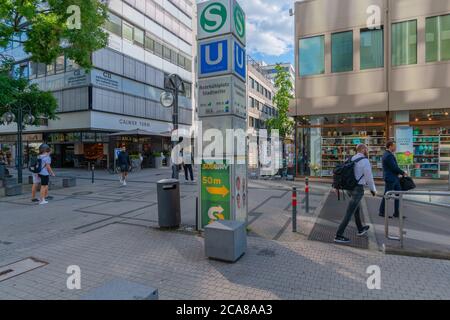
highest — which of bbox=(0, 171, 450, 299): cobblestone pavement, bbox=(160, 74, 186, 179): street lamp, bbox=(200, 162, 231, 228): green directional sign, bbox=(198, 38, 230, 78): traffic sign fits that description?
bbox=(198, 38, 230, 78): traffic sign

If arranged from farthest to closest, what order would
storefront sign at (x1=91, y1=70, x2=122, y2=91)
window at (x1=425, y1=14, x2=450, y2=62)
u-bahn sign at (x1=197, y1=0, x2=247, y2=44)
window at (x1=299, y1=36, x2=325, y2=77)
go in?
storefront sign at (x1=91, y1=70, x2=122, y2=91)
window at (x1=299, y1=36, x2=325, y2=77)
window at (x1=425, y1=14, x2=450, y2=62)
u-bahn sign at (x1=197, y1=0, x2=247, y2=44)

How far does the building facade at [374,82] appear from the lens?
1319cm

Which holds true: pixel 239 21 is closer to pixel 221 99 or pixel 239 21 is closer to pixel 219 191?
pixel 221 99

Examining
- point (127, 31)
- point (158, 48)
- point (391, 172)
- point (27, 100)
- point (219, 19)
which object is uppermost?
point (158, 48)

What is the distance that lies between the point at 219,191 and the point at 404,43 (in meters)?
13.2

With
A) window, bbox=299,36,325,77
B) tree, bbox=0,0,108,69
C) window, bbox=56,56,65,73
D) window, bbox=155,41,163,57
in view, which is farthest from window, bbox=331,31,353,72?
window, bbox=56,56,65,73

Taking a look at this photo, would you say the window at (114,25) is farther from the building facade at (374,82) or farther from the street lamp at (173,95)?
the street lamp at (173,95)

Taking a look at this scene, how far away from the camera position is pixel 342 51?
14.6 meters

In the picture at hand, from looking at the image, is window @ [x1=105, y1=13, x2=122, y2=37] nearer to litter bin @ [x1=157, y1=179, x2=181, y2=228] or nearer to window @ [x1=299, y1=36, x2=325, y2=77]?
window @ [x1=299, y1=36, x2=325, y2=77]

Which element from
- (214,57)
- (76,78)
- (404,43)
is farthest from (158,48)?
(214,57)

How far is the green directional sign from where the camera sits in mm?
5820

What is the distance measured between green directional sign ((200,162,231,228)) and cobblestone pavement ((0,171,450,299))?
0.63 metres
